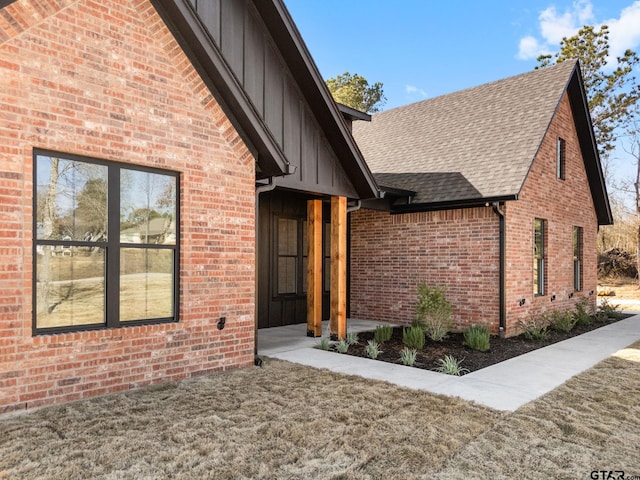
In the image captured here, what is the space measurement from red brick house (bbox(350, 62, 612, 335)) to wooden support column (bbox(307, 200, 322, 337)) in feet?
5.36

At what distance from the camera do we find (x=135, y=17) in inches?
213

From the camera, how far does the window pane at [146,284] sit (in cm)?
539

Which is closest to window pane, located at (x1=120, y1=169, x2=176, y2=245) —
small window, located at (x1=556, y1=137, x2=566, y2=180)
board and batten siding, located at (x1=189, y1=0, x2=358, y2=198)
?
board and batten siding, located at (x1=189, y1=0, x2=358, y2=198)

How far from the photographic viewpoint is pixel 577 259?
13.7m

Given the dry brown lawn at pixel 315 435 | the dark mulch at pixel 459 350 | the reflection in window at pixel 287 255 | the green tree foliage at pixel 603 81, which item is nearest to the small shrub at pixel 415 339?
the dark mulch at pixel 459 350

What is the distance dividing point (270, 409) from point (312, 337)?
451cm

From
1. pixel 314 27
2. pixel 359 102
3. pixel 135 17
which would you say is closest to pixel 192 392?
pixel 135 17

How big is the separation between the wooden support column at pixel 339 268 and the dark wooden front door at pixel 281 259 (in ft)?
7.32

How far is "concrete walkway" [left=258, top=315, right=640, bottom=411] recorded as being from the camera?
5520 millimetres

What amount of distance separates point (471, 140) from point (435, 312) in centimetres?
520

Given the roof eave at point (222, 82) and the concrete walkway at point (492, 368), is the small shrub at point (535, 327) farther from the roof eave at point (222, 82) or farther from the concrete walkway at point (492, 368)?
the roof eave at point (222, 82)

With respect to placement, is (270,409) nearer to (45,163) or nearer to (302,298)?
(45,163)

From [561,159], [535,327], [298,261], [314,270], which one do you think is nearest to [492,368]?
[535,327]

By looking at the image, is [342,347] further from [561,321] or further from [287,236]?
[561,321]
